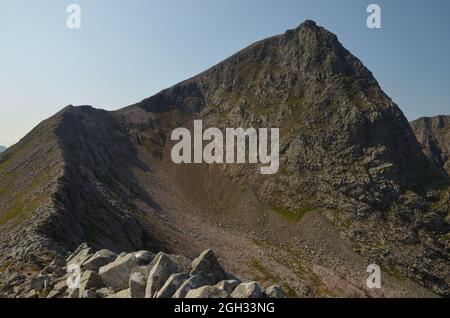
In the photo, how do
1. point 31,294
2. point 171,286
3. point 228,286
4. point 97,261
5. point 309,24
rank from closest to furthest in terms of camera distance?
point 171,286, point 228,286, point 31,294, point 97,261, point 309,24

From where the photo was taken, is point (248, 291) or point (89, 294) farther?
point (89, 294)

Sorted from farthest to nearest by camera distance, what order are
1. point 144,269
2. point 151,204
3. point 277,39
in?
point 277,39
point 151,204
point 144,269

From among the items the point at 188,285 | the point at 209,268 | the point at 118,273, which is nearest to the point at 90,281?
the point at 118,273

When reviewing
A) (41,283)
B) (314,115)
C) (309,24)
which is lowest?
(41,283)

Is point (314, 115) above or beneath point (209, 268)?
above

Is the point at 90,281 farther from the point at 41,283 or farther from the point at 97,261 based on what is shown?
the point at 41,283

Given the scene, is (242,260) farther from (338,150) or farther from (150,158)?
(150,158)

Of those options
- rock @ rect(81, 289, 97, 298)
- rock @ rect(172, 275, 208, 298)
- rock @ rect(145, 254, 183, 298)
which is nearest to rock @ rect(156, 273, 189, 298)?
rock @ rect(172, 275, 208, 298)

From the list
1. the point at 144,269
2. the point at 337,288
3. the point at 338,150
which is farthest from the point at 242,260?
the point at 144,269
